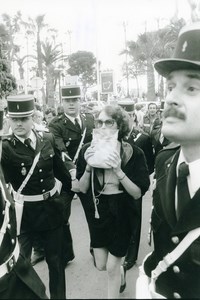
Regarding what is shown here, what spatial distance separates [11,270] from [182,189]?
3.43 ft

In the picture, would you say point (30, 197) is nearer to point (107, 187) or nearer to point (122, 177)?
point (107, 187)

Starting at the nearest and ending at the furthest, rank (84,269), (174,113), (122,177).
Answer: (174,113), (122,177), (84,269)

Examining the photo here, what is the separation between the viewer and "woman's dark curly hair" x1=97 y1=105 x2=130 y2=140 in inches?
137

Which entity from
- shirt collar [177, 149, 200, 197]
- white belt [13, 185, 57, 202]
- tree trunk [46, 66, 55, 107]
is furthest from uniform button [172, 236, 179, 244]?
tree trunk [46, 66, 55, 107]

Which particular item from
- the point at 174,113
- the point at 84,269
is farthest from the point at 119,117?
the point at 84,269

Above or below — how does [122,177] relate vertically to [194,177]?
below

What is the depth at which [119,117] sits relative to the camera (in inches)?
137

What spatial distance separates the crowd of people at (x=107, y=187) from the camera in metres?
1.69

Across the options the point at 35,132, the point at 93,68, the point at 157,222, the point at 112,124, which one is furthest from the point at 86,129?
the point at 93,68

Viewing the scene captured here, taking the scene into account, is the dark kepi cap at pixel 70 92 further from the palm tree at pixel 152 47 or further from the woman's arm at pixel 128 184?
the palm tree at pixel 152 47

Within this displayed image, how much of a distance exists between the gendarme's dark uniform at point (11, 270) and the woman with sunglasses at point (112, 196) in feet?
4.01

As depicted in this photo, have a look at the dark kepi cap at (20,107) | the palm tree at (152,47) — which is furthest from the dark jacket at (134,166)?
the palm tree at (152,47)

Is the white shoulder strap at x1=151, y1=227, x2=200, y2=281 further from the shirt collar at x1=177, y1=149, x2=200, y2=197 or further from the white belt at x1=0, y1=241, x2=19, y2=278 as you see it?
the white belt at x1=0, y1=241, x2=19, y2=278

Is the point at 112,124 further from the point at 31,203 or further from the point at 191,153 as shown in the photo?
the point at 191,153
